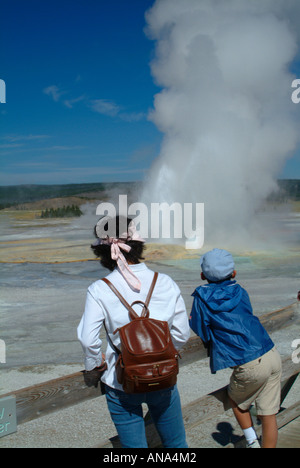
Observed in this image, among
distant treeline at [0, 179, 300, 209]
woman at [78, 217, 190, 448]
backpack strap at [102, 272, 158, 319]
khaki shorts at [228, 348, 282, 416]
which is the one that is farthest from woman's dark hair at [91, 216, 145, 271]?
distant treeline at [0, 179, 300, 209]

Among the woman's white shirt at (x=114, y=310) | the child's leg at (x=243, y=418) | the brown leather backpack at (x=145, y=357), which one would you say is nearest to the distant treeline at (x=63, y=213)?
the child's leg at (x=243, y=418)

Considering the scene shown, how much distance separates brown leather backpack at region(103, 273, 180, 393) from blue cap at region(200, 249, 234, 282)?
0.77 m

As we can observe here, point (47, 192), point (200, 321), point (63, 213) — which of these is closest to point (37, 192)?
point (47, 192)

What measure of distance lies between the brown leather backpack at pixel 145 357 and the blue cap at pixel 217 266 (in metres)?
0.77

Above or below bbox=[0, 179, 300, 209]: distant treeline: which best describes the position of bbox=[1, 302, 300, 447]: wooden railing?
below

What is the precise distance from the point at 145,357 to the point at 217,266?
0.95m

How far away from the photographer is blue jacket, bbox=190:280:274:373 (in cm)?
297

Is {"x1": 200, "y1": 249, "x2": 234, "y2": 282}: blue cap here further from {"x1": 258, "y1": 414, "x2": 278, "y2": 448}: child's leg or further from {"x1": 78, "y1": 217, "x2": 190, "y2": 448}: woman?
{"x1": 258, "y1": 414, "x2": 278, "y2": 448}: child's leg

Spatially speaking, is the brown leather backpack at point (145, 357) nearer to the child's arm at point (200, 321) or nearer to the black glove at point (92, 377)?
the black glove at point (92, 377)

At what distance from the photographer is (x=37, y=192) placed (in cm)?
9562

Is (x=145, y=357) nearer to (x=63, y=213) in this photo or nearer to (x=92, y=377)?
(x=92, y=377)

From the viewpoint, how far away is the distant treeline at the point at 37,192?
235ft
